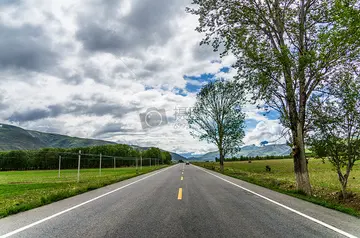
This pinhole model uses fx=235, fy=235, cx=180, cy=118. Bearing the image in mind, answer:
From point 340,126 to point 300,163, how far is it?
2.67 metres

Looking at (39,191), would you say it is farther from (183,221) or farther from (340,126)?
(340,126)

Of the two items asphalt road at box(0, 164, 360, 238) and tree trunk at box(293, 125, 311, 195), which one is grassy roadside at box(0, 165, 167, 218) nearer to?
asphalt road at box(0, 164, 360, 238)

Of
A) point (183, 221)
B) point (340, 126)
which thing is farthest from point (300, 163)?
point (183, 221)

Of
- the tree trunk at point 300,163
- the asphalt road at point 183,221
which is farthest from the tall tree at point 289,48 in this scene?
the asphalt road at point 183,221

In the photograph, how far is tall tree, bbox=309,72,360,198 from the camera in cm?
903

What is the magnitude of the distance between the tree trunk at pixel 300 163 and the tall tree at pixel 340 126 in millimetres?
708

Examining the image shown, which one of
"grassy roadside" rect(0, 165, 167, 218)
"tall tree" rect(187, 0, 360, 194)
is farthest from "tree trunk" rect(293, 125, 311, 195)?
"grassy roadside" rect(0, 165, 167, 218)

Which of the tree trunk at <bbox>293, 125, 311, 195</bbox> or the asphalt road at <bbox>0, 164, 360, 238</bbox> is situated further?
the tree trunk at <bbox>293, 125, 311, 195</bbox>

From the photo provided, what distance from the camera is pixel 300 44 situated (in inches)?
469

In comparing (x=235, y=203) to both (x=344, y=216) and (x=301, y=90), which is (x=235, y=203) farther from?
Result: (x=301, y=90)

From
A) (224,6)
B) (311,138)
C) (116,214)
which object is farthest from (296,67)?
(116,214)

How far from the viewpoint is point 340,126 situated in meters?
9.50

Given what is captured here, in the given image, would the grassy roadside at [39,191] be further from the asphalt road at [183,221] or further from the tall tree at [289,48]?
the tall tree at [289,48]

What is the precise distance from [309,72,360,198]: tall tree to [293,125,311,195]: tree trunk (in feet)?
2.32
